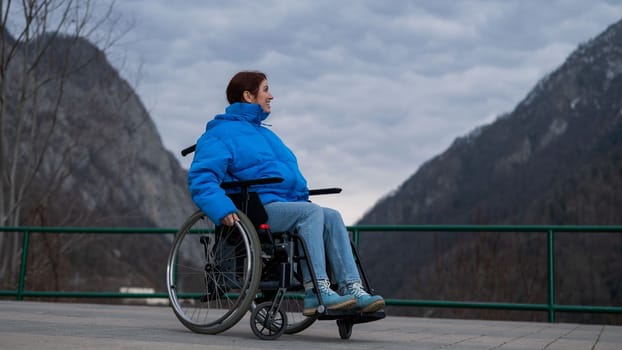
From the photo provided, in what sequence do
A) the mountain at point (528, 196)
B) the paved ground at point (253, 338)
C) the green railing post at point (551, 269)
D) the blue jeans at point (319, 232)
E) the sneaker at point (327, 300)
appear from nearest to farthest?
the paved ground at point (253, 338), the sneaker at point (327, 300), the blue jeans at point (319, 232), the green railing post at point (551, 269), the mountain at point (528, 196)

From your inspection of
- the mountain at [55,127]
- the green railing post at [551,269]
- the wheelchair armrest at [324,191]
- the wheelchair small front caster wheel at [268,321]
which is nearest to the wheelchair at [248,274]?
the wheelchair small front caster wheel at [268,321]

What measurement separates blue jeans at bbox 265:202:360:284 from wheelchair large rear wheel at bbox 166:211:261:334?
0.53ft

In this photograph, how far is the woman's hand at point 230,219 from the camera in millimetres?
3461

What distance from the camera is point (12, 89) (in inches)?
381

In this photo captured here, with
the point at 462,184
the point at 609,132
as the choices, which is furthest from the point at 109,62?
the point at 462,184

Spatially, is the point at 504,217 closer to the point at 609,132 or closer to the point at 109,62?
the point at 609,132

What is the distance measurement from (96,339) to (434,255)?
698 centimetres

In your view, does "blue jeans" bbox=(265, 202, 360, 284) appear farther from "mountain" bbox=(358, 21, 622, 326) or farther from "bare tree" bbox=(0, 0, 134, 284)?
"bare tree" bbox=(0, 0, 134, 284)

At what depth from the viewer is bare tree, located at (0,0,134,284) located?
944cm

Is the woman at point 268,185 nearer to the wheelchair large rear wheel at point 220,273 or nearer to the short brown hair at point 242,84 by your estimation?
the short brown hair at point 242,84

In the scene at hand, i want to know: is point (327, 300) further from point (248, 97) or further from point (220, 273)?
point (248, 97)

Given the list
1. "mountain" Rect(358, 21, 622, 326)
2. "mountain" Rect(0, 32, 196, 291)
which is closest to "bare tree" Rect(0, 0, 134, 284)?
"mountain" Rect(0, 32, 196, 291)

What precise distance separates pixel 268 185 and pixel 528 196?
8127cm

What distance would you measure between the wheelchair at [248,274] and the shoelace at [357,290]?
3.1 inches
